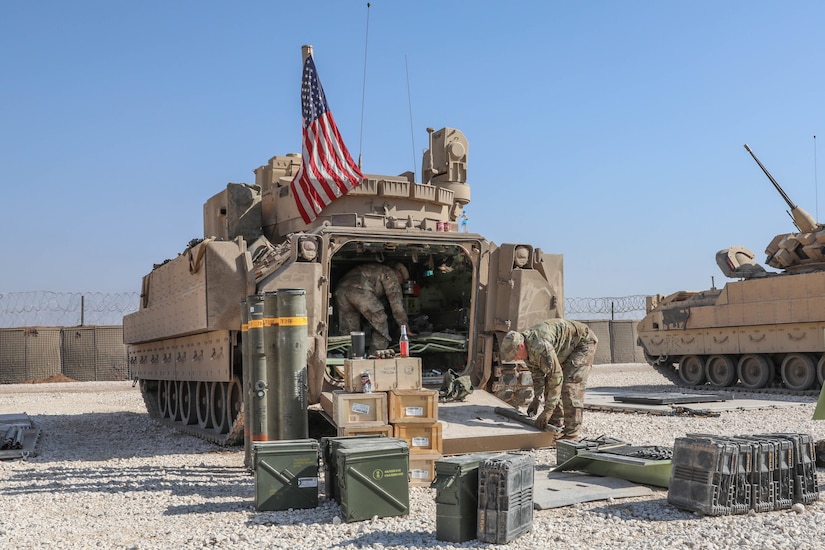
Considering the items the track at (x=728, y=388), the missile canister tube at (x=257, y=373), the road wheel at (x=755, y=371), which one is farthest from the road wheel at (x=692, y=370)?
the missile canister tube at (x=257, y=373)

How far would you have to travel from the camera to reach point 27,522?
255 inches

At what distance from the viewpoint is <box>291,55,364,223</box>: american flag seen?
12.2 meters

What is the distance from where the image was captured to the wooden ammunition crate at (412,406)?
8.04 meters

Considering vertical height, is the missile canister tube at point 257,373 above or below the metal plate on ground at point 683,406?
above

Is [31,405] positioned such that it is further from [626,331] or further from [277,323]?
[626,331]

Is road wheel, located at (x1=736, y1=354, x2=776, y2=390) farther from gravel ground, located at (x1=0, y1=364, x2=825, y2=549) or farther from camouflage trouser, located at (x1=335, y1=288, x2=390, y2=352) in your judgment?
camouflage trouser, located at (x1=335, y1=288, x2=390, y2=352)

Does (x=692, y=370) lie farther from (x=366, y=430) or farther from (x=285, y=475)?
(x=285, y=475)

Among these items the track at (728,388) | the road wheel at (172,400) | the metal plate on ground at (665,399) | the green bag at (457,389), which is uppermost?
the green bag at (457,389)

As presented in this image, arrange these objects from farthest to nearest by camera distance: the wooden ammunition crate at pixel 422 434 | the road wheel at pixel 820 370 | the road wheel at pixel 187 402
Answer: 1. the road wheel at pixel 820 370
2. the road wheel at pixel 187 402
3. the wooden ammunition crate at pixel 422 434

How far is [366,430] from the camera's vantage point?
7.91 meters

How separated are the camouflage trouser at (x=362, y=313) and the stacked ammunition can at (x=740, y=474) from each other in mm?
5925

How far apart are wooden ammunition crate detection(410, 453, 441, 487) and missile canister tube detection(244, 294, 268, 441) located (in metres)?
1.51

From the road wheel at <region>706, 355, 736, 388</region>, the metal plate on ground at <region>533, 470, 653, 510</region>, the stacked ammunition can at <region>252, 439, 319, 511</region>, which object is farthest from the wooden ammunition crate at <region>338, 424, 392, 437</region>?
the road wheel at <region>706, 355, 736, 388</region>

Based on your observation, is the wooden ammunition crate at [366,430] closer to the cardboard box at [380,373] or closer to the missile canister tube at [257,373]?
the cardboard box at [380,373]
